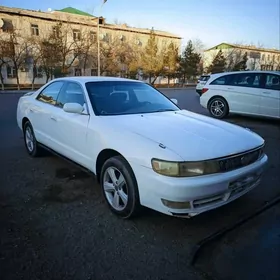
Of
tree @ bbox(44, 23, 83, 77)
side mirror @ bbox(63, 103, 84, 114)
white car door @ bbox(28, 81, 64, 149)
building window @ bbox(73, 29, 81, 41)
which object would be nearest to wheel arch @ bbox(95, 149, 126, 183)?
side mirror @ bbox(63, 103, 84, 114)

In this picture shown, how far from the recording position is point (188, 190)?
7.78 ft

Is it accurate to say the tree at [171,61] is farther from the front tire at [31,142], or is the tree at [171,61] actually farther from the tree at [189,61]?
the front tire at [31,142]

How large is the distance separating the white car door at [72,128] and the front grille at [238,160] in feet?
5.20

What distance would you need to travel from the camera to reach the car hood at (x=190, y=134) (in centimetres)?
252

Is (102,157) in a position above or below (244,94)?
below

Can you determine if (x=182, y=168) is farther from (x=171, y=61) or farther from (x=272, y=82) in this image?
(x=171, y=61)

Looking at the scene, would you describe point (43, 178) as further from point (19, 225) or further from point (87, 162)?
point (19, 225)

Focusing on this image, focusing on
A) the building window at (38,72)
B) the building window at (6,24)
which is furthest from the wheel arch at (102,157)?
the building window at (6,24)

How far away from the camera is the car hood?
8.27 ft

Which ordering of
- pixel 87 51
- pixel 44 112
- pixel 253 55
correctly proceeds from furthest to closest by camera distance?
pixel 253 55, pixel 87 51, pixel 44 112

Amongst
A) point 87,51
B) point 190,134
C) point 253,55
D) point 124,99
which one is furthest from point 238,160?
point 253,55

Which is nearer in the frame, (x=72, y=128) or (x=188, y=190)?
(x=188, y=190)

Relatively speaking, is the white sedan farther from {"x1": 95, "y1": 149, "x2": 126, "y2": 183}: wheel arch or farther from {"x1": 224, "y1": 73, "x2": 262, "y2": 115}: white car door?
{"x1": 224, "y1": 73, "x2": 262, "y2": 115}: white car door

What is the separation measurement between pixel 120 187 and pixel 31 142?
276 cm
